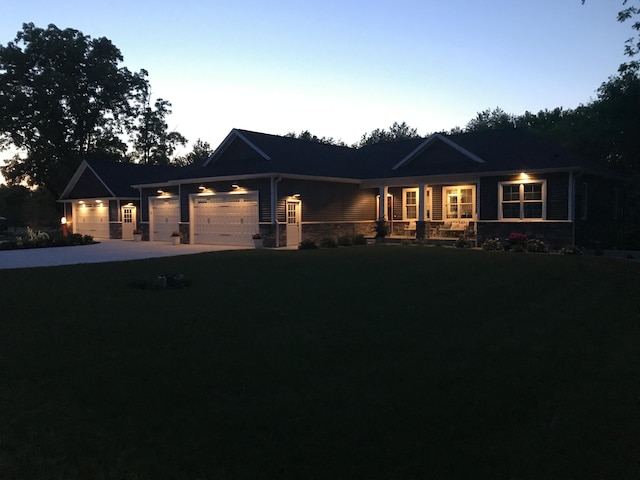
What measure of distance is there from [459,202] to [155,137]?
115 feet

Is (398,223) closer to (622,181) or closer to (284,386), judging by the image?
(622,181)

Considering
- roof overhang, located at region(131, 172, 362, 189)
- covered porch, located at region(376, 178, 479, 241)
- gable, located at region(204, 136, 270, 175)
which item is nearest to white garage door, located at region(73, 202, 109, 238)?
roof overhang, located at region(131, 172, 362, 189)

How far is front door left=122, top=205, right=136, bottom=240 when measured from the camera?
33.7 m

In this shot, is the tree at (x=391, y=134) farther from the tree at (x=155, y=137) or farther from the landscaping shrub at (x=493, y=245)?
the landscaping shrub at (x=493, y=245)

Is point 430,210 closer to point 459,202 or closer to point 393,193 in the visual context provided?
point 459,202

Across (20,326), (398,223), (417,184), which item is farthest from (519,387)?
(398,223)

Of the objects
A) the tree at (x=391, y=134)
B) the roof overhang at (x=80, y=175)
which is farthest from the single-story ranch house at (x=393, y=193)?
the tree at (x=391, y=134)

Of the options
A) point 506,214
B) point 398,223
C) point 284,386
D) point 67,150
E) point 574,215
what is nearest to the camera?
point 284,386

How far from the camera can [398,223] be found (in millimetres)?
27562

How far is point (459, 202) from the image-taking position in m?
25.6

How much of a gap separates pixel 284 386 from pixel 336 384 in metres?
0.53

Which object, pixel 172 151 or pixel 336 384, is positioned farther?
pixel 172 151

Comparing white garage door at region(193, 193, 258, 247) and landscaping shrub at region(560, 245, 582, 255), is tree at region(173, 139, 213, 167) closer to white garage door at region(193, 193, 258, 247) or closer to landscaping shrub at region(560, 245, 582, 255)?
white garage door at region(193, 193, 258, 247)

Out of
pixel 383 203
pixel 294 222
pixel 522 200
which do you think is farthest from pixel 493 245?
pixel 294 222
